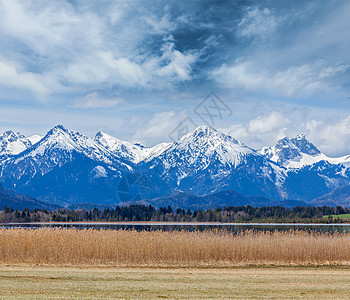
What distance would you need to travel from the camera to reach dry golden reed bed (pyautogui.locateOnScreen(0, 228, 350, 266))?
44750 mm

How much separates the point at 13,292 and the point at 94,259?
20.4 m

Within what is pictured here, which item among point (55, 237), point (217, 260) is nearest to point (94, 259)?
point (55, 237)

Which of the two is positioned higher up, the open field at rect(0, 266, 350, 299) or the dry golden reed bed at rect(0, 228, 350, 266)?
the dry golden reed bed at rect(0, 228, 350, 266)

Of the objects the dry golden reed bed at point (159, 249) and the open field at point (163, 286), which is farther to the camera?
the dry golden reed bed at point (159, 249)

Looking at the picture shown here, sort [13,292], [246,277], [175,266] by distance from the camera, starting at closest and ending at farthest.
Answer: [13,292] < [246,277] < [175,266]

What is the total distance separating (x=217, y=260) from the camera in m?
46.3

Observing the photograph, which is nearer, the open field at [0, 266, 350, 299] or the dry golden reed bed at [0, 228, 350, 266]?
the open field at [0, 266, 350, 299]

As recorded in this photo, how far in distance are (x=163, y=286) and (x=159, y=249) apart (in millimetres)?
18208

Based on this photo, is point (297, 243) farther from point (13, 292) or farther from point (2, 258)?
point (13, 292)

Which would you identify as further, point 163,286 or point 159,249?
point 159,249

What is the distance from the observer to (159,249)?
45812 millimetres

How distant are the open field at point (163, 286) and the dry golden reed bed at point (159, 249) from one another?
9.09m

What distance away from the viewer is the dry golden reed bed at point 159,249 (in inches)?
1762

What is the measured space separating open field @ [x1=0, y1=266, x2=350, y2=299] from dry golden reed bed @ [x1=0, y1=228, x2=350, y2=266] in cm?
909
